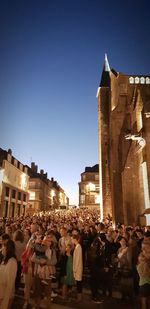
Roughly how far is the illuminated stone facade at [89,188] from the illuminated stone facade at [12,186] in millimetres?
27118

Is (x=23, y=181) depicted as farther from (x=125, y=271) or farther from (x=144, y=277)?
(x=144, y=277)

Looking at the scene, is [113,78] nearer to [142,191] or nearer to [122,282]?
[142,191]

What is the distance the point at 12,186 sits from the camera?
40.7 metres

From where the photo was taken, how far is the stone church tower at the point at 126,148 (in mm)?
19906

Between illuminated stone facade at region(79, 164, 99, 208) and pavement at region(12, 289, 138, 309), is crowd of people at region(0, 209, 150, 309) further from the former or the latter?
illuminated stone facade at region(79, 164, 99, 208)

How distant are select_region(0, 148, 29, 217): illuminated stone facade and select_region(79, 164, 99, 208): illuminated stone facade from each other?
27118mm

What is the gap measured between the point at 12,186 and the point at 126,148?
20.3m

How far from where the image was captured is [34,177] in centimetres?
6619

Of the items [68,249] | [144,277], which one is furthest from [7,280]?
[68,249]

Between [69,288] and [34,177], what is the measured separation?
59.1 meters

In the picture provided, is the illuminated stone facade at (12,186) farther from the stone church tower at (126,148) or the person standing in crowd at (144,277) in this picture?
the person standing in crowd at (144,277)

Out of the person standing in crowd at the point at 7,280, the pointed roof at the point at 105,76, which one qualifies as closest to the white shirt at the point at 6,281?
the person standing in crowd at the point at 7,280

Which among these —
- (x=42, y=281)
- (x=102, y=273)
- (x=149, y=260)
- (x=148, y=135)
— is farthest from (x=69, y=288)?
(x=148, y=135)

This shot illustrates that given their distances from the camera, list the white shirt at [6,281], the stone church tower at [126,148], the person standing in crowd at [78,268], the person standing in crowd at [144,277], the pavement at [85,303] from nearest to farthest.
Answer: the white shirt at [6,281], the person standing in crowd at [144,277], the pavement at [85,303], the person standing in crowd at [78,268], the stone church tower at [126,148]
